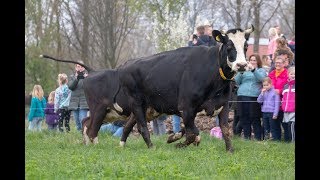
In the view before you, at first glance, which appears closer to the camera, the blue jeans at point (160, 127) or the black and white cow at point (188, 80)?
the black and white cow at point (188, 80)

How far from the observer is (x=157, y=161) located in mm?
9359

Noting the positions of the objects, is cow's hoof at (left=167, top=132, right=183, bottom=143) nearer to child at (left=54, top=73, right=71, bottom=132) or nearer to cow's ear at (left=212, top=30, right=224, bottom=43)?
cow's ear at (left=212, top=30, right=224, bottom=43)

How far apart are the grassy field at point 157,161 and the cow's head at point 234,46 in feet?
4.92

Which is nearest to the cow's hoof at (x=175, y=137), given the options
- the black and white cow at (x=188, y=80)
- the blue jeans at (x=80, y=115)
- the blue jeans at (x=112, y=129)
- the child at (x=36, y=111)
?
the black and white cow at (x=188, y=80)

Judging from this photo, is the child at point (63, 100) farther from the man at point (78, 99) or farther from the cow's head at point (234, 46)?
the cow's head at point (234, 46)

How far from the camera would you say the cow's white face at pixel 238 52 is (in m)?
10.8

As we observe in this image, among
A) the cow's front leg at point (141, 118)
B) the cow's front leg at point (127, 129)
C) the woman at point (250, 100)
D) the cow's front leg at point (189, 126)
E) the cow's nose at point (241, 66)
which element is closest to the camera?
the cow's nose at point (241, 66)

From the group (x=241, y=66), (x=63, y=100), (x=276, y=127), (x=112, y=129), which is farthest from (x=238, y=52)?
(x=63, y=100)

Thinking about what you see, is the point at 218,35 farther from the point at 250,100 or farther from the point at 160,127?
the point at 160,127

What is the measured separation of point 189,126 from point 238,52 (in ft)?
5.21

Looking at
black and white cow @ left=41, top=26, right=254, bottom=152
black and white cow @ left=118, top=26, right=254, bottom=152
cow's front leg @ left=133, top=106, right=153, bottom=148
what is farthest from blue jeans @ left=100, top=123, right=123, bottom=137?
cow's front leg @ left=133, top=106, right=153, bottom=148

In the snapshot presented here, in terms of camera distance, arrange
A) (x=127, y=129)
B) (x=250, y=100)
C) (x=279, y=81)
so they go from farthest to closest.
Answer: (x=250, y=100) → (x=279, y=81) → (x=127, y=129)

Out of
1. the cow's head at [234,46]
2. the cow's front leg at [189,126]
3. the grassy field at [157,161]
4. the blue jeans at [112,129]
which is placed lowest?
the blue jeans at [112,129]
